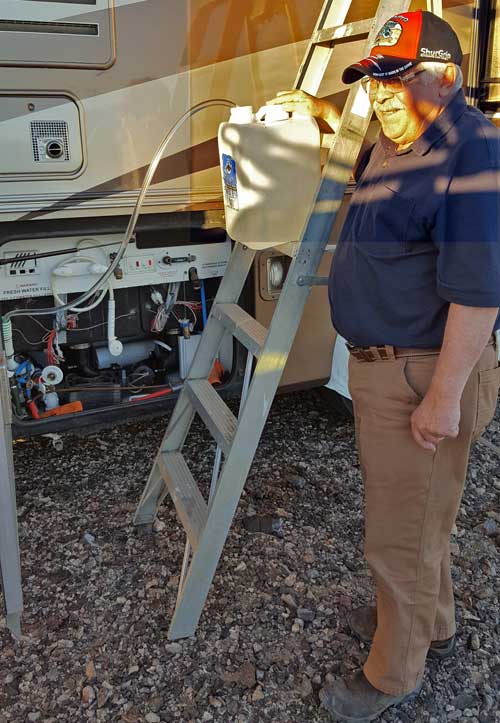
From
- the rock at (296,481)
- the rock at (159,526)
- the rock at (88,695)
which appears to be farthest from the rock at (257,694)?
the rock at (296,481)

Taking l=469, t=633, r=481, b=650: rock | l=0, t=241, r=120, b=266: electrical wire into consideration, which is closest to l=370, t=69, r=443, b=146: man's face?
l=0, t=241, r=120, b=266: electrical wire

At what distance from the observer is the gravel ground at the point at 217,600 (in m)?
2.18

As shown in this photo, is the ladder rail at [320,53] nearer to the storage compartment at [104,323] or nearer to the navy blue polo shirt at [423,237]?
the navy blue polo shirt at [423,237]

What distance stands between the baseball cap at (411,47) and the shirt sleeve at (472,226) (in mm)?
234

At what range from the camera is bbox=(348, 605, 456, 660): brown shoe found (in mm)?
2307

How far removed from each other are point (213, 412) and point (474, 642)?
1244mm

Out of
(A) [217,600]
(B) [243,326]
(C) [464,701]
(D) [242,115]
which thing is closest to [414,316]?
(B) [243,326]

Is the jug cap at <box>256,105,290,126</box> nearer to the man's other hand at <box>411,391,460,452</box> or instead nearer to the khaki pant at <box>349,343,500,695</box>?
the khaki pant at <box>349,343,500,695</box>

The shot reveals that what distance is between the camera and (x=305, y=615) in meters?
2.53

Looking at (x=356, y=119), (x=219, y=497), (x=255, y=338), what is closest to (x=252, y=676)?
(x=219, y=497)

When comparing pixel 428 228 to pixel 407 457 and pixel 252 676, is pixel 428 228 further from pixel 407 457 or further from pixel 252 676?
pixel 252 676

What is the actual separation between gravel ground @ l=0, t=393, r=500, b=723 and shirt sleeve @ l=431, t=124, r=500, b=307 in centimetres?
140

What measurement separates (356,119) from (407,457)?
3.48 ft

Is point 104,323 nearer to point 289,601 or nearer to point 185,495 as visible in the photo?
point 185,495
